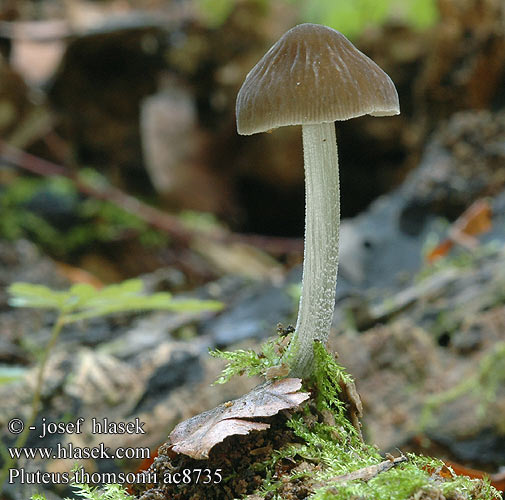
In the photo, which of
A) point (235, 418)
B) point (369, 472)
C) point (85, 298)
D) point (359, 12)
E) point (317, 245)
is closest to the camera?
point (369, 472)

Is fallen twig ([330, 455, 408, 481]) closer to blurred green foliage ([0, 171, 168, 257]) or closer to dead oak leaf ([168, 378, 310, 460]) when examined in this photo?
dead oak leaf ([168, 378, 310, 460])

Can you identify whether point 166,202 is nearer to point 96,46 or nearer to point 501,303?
point 96,46

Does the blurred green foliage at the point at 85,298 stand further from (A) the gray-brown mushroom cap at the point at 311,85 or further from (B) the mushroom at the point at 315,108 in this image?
(A) the gray-brown mushroom cap at the point at 311,85

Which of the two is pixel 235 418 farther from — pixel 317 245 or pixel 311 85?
pixel 311 85

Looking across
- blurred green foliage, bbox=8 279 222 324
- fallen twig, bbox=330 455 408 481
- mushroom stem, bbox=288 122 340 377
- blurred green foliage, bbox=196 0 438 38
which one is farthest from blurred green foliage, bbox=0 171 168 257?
fallen twig, bbox=330 455 408 481

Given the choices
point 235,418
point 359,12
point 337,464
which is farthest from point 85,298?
point 359,12

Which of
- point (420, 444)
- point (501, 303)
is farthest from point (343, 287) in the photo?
point (420, 444)
